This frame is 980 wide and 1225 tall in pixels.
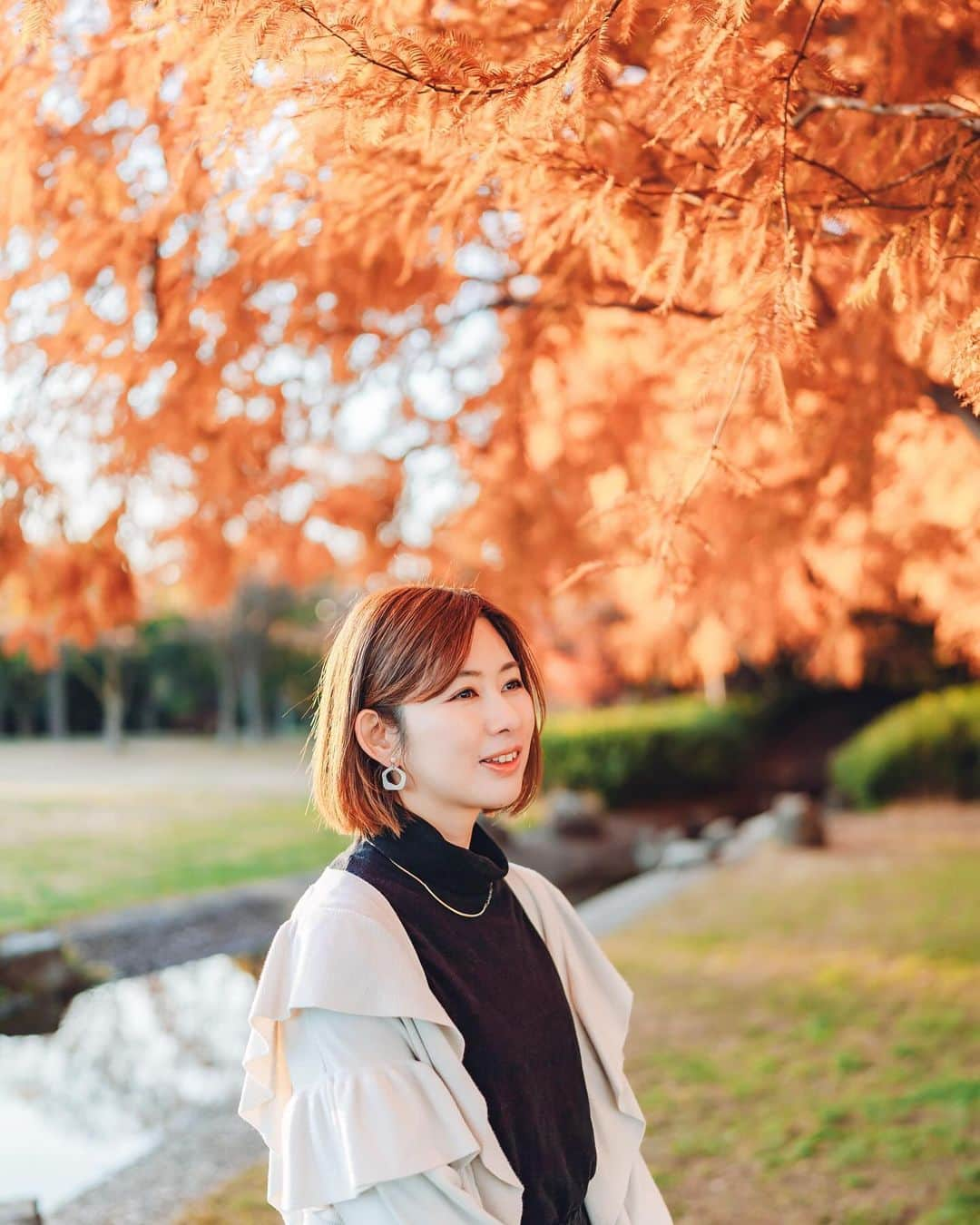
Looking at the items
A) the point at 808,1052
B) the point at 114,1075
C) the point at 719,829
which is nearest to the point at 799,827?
the point at 719,829

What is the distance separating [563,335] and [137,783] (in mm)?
14944

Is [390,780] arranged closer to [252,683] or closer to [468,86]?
[468,86]

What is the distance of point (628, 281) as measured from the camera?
99.3 inches

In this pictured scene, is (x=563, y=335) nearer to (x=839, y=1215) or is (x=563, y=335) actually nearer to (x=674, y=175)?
(x=674, y=175)

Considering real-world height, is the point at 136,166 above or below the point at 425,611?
above

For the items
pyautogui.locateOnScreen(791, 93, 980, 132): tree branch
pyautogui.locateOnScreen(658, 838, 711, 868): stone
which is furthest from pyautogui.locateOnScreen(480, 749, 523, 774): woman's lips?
pyautogui.locateOnScreen(658, 838, 711, 868): stone

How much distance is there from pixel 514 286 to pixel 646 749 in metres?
12.0

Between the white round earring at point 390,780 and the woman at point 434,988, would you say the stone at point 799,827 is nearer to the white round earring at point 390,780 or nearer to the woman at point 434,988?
the woman at point 434,988

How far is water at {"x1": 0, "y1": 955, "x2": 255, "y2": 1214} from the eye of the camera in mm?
4926

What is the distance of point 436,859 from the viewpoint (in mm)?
1598

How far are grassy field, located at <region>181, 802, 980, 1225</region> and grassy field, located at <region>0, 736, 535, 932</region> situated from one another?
4541 millimetres

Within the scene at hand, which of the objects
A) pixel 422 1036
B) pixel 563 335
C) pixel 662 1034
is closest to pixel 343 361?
pixel 563 335

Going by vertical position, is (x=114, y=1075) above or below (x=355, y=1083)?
below

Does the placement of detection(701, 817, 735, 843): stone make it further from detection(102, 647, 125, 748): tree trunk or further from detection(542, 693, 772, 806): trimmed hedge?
detection(102, 647, 125, 748): tree trunk
